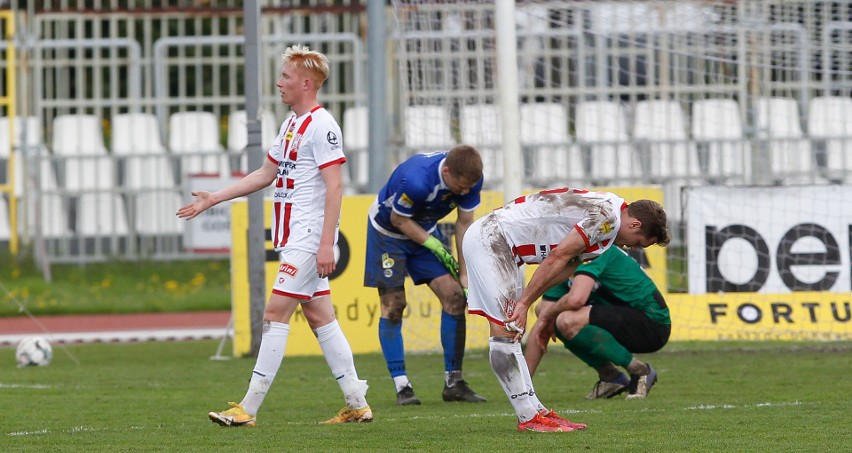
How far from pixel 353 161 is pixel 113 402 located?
1157cm

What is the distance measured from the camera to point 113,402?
9.45m

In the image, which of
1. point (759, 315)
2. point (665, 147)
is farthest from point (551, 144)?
point (759, 315)

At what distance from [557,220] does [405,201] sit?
196 centimetres

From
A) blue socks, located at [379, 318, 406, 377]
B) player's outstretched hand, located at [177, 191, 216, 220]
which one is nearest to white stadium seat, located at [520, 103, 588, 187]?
blue socks, located at [379, 318, 406, 377]

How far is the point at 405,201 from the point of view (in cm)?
907

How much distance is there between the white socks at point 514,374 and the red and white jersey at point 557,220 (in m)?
0.44

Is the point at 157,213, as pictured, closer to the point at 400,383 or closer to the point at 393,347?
the point at 393,347

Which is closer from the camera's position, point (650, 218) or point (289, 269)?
point (650, 218)

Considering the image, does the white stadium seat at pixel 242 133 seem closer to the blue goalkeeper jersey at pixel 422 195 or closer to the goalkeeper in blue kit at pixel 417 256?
the goalkeeper in blue kit at pixel 417 256

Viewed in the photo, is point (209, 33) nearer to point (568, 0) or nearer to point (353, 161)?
point (353, 161)

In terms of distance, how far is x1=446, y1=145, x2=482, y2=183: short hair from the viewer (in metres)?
8.05

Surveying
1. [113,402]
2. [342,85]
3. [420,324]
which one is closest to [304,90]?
[113,402]

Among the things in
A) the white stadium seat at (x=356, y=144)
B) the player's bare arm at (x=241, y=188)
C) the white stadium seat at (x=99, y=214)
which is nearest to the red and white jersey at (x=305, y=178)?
the player's bare arm at (x=241, y=188)

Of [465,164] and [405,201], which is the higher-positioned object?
[465,164]
